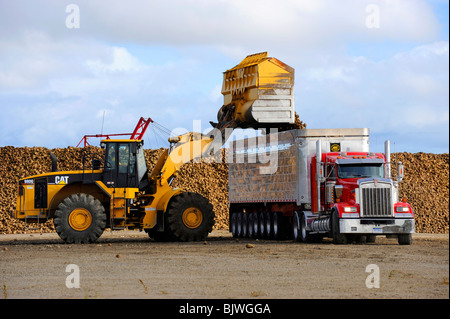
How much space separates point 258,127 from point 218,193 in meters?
9.40

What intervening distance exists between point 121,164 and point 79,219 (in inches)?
96.5

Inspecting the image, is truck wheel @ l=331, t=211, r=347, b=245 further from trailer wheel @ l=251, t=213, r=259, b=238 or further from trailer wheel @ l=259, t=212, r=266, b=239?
trailer wheel @ l=251, t=213, r=259, b=238

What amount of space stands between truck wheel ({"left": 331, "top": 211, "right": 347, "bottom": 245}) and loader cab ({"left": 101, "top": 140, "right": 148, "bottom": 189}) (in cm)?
697

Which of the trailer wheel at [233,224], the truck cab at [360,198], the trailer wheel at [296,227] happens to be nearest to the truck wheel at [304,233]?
the trailer wheel at [296,227]

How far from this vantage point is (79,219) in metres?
25.3

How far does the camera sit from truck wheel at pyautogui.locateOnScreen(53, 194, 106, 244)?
82.1 feet

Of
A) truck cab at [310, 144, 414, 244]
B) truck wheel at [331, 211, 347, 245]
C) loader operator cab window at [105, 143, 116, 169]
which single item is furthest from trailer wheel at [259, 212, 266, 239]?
loader operator cab window at [105, 143, 116, 169]

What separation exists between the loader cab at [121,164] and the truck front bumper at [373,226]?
7.48 meters

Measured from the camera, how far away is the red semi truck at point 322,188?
76.6ft

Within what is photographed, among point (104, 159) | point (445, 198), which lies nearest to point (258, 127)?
point (104, 159)

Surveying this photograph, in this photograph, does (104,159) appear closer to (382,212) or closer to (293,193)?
(293,193)

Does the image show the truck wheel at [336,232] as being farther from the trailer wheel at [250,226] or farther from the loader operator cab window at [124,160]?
the loader operator cab window at [124,160]

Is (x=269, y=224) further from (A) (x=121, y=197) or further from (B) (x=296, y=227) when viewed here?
(A) (x=121, y=197)
